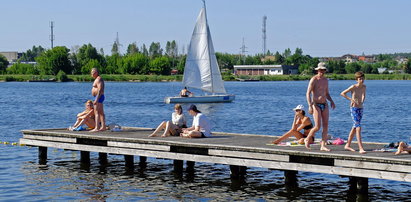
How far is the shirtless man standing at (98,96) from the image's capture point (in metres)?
21.9

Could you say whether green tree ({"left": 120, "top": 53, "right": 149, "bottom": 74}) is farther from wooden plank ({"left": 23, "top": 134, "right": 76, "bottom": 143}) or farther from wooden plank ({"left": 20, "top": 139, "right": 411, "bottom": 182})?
wooden plank ({"left": 20, "top": 139, "right": 411, "bottom": 182})

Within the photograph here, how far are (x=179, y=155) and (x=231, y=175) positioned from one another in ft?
5.69

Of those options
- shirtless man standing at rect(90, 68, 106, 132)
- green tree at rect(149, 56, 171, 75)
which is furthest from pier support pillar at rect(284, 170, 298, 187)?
green tree at rect(149, 56, 171, 75)

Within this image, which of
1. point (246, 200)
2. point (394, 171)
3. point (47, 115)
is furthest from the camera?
point (47, 115)

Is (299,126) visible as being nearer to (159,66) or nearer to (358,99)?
(358,99)

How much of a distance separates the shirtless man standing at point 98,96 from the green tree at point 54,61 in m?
150

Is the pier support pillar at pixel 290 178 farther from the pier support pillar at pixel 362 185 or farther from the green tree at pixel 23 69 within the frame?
the green tree at pixel 23 69

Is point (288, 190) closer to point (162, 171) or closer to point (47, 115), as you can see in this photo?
point (162, 171)

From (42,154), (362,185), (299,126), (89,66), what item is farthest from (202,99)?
(89,66)

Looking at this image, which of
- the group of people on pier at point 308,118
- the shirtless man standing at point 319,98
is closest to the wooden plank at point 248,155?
the group of people on pier at point 308,118

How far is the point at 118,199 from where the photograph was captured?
18.4 m

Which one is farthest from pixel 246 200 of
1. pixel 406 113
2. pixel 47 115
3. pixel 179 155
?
pixel 406 113

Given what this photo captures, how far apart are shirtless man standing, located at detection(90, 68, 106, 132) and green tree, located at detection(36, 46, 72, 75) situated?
150 m

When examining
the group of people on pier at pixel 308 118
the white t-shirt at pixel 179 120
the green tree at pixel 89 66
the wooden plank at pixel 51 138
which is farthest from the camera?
the green tree at pixel 89 66
